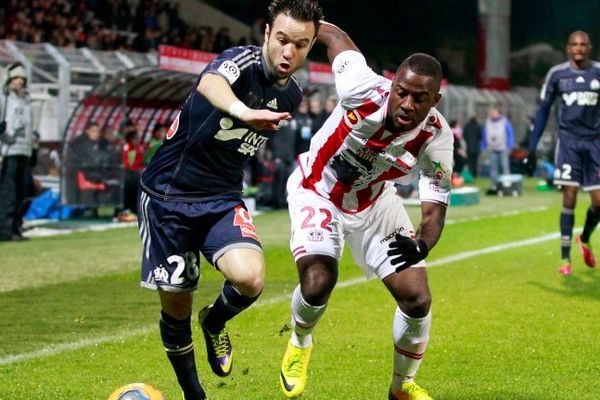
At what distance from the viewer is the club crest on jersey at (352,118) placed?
7.11m

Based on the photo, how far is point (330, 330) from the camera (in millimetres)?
10016

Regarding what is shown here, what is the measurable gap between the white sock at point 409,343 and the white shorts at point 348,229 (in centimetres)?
32

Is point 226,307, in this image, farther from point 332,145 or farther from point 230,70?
point 230,70

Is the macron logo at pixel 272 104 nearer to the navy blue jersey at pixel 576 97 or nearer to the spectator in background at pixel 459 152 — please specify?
the navy blue jersey at pixel 576 97

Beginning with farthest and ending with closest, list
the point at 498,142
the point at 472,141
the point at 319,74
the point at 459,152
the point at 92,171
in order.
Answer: the point at 472,141, the point at 459,152, the point at 498,142, the point at 319,74, the point at 92,171

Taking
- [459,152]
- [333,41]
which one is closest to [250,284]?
[333,41]

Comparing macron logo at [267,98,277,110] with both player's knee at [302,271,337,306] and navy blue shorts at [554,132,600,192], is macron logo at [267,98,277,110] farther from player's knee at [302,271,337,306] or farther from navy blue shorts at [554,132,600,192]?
navy blue shorts at [554,132,600,192]

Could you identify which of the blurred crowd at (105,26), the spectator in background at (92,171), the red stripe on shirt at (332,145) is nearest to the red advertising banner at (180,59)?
the spectator in background at (92,171)

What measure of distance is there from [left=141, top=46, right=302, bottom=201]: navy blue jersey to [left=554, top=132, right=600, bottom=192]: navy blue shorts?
7.14 m

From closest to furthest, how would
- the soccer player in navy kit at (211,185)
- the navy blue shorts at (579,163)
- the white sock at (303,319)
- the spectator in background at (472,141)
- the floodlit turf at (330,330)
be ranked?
the soccer player in navy kit at (211,185), the white sock at (303,319), the floodlit turf at (330,330), the navy blue shorts at (579,163), the spectator in background at (472,141)

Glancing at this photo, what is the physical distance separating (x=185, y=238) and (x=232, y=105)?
3.14 ft

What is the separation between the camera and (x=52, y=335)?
9820 mm

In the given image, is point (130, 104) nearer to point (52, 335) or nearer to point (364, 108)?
point (52, 335)

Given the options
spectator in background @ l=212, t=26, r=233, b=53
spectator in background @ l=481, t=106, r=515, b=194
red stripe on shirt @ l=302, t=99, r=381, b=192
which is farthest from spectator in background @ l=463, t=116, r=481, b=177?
red stripe on shirt @ l=302, t=99, r=381, b=192
